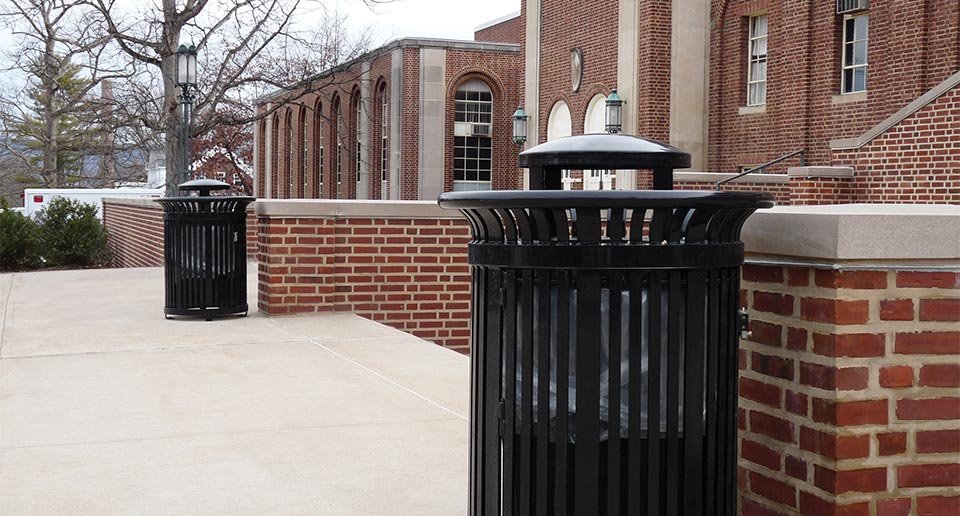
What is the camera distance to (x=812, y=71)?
24266 mm

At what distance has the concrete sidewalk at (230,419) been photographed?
15.3 feet

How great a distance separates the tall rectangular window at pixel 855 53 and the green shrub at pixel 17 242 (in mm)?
17397

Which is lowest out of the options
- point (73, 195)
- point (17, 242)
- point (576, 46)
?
point (17, 242)

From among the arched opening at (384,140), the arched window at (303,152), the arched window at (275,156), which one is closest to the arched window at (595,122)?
the arched opening at (384,140)

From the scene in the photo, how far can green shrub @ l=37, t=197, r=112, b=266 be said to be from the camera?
23.7 meters

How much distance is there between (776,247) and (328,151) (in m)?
54.2

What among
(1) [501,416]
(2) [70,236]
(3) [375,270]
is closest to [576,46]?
(2) [70,236]

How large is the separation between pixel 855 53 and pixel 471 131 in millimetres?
24944

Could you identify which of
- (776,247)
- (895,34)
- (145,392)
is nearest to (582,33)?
(895,34)

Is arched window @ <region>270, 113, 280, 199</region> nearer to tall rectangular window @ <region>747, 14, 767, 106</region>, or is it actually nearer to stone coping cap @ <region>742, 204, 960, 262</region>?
tall rectangular window @ <region>747, 14, 767, 106</region>

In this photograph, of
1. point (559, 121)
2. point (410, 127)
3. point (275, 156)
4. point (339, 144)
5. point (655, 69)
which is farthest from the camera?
point (275, 156)

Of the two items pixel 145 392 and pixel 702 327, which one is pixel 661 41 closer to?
pixel 145 392

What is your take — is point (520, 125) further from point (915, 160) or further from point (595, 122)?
point (915, 160)

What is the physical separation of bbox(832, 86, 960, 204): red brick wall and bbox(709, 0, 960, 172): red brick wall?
3050mm
